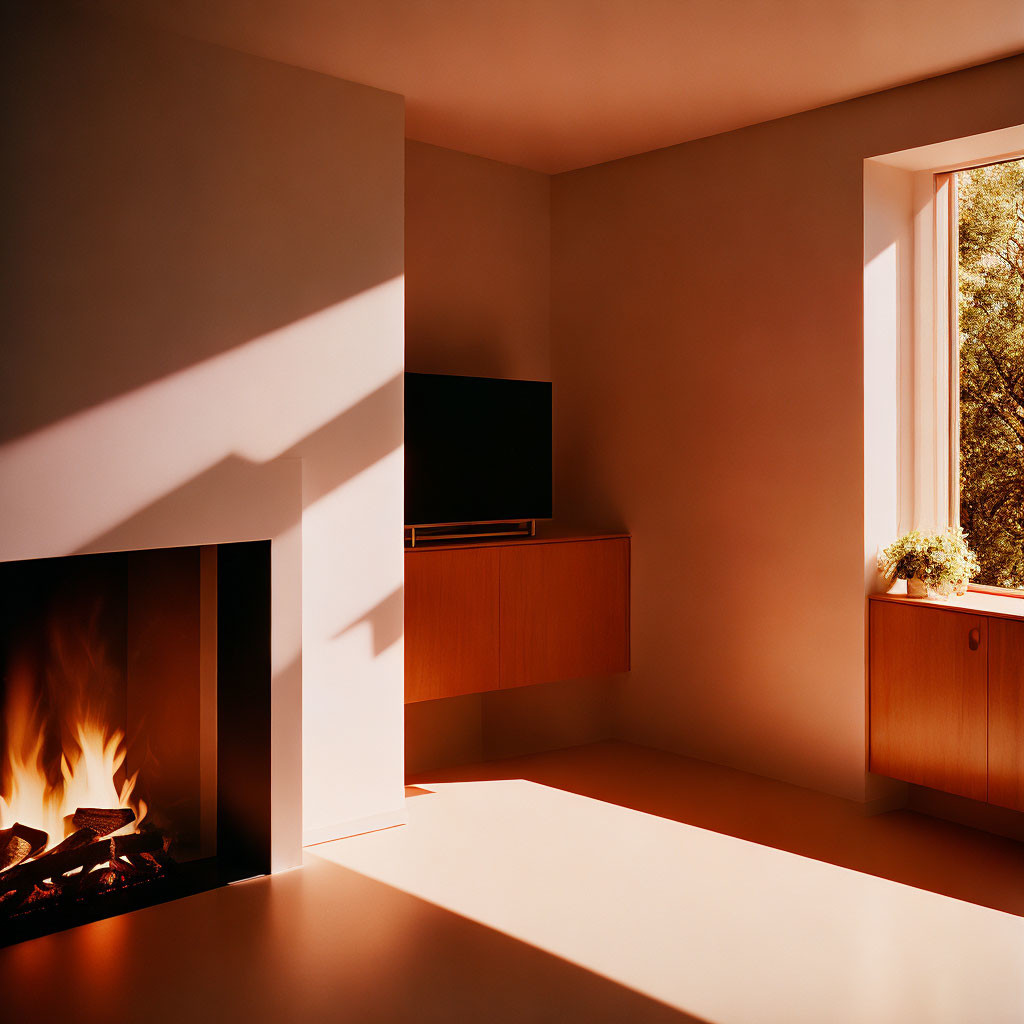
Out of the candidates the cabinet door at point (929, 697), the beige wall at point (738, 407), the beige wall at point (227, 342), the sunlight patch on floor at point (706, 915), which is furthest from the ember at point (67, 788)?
the cabinet door at point (929, 697)

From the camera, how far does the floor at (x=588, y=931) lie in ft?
8.36

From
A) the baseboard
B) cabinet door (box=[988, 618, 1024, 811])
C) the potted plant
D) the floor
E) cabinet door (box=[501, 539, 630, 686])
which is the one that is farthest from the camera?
cabinet door (box=[501, 539, 630, 686])

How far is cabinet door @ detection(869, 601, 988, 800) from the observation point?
12.1 feet

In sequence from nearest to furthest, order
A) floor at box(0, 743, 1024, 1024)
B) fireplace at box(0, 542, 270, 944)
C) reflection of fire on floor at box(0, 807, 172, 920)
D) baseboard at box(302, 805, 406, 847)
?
floor at box(0, 743, 1024, 1024), reflection of fire on floor at box(0, 807, 172, 920), fireplace at box(0, 542, 270, 944), baseboard at box(302, 805, 406, 847)

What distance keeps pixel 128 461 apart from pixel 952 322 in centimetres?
311

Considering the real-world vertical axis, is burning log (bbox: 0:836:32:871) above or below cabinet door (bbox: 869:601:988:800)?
below

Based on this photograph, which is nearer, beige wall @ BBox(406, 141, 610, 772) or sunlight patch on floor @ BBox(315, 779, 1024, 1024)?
sunlight patch on floor @ BBox(315, 779, 1024, 1024)

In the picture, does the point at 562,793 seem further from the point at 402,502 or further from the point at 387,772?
the point at 402,502

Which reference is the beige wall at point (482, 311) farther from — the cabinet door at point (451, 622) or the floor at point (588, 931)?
the floor at point (588, 931)

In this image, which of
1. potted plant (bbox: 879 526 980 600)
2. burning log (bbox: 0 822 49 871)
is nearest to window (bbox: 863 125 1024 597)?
potted plant (bbox: 879 526 980 600)

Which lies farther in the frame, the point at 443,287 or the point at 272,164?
the point at 443,287

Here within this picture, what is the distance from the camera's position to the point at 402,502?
3904 millimetres

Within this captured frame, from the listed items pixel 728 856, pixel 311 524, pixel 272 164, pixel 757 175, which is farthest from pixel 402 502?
pixel 757 175

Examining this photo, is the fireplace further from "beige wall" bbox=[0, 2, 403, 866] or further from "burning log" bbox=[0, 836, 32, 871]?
"beige wall" bbox=[0, 2, 403, 866]
